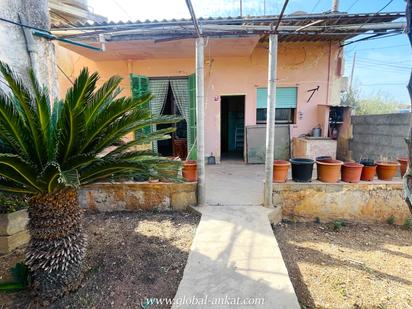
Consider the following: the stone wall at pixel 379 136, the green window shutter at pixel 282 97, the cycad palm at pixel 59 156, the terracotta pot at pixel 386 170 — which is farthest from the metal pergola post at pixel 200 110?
the stone wall at pixel 379 136

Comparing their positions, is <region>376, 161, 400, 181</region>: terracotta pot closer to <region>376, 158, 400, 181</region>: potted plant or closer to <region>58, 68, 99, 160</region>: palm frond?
<region>376, 158, 400, 181</region>: potted plant

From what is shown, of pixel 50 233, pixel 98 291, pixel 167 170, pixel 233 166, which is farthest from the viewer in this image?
pixel 233 166

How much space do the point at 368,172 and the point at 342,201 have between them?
64 cm

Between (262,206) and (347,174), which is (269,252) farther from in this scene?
(347,174)

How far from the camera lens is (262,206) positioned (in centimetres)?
382

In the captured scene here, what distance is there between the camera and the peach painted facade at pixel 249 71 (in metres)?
6.39

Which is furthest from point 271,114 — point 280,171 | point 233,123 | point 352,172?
point 233,123

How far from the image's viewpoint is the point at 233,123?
8836 millimetres

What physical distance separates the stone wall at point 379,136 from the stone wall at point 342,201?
1.34 meters

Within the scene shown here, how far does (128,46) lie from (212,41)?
1.79m

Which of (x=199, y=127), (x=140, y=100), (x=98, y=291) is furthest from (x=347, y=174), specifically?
(x=98, y=291)

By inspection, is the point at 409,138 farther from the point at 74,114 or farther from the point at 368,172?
the point at 368,172

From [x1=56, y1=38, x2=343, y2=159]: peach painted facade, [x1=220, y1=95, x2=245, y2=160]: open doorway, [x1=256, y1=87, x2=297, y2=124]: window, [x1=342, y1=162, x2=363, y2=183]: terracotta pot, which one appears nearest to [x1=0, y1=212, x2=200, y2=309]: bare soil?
[x1=342, y1=162, x2=363, y2=183]: terracotta pot

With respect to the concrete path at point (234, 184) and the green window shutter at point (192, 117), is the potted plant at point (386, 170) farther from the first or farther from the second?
the green window shutter at point (192, 117)
